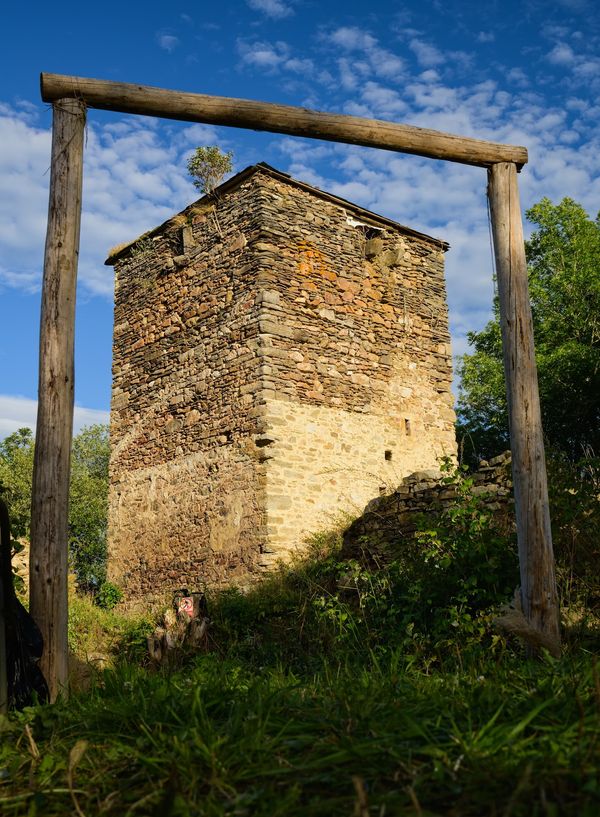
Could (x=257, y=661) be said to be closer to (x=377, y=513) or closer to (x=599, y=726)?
(x=377, y=513)

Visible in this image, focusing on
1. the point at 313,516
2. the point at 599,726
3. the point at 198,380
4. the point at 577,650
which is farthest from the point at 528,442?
the point at 198,380

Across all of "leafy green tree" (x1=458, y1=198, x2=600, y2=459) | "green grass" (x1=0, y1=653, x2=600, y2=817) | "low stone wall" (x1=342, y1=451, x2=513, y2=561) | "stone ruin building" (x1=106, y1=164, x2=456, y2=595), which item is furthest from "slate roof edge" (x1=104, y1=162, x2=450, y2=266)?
"green grass" (x1=0, y1=653, x2=600, y2=817)

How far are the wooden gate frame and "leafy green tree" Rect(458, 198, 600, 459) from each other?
44.8 feet

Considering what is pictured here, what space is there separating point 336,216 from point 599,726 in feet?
34.4

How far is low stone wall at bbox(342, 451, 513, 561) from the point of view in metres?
7.92

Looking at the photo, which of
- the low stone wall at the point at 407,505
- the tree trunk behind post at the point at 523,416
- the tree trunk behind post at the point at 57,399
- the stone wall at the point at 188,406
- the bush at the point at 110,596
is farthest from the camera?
the bush at the point at 110,596

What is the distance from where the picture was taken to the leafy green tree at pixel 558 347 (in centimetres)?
1983

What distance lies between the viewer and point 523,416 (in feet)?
17.1

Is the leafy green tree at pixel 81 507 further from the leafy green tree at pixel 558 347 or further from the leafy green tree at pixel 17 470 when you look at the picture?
the leafy green tree at pixel 558 347

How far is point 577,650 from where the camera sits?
4934mm

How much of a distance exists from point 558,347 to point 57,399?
17443 millimetres

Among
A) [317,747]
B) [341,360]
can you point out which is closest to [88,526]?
[341,360]

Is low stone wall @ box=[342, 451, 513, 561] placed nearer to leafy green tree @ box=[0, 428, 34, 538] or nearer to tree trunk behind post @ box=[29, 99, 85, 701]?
tree trunk behind post @ box=[29, 99, 85, 701]

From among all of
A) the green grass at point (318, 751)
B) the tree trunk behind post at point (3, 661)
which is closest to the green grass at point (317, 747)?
the green grass at point (318, 751)
